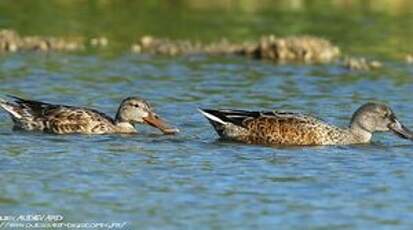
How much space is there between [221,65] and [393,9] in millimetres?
7559

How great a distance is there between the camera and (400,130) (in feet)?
50.7

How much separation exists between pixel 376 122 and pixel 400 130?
0.24 meters

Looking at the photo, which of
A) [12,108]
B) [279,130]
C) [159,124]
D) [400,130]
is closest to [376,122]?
[400,130]

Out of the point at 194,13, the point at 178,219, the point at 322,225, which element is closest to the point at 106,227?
the point at 178,219

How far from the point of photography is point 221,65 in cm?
2150

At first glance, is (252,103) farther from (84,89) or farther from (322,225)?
(322,225)

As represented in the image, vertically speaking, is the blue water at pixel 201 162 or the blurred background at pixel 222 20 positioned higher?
the blurred background at pixel 222 20

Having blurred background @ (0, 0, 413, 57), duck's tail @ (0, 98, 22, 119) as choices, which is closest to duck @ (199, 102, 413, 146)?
duck's tail @ (0, 98, 22, 119)

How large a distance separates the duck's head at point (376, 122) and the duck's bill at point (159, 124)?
1.71m

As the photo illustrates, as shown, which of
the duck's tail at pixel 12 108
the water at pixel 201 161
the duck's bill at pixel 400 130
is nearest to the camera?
the water at pixel 201 161

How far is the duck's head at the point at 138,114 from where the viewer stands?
15883mm

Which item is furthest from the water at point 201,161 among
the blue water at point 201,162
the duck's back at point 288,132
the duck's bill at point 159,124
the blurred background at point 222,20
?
the blurred background at point 222,20

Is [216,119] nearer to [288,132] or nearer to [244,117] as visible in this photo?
[244,117]

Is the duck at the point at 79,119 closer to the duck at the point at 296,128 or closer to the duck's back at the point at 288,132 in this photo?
the duck at the point at 296,128
